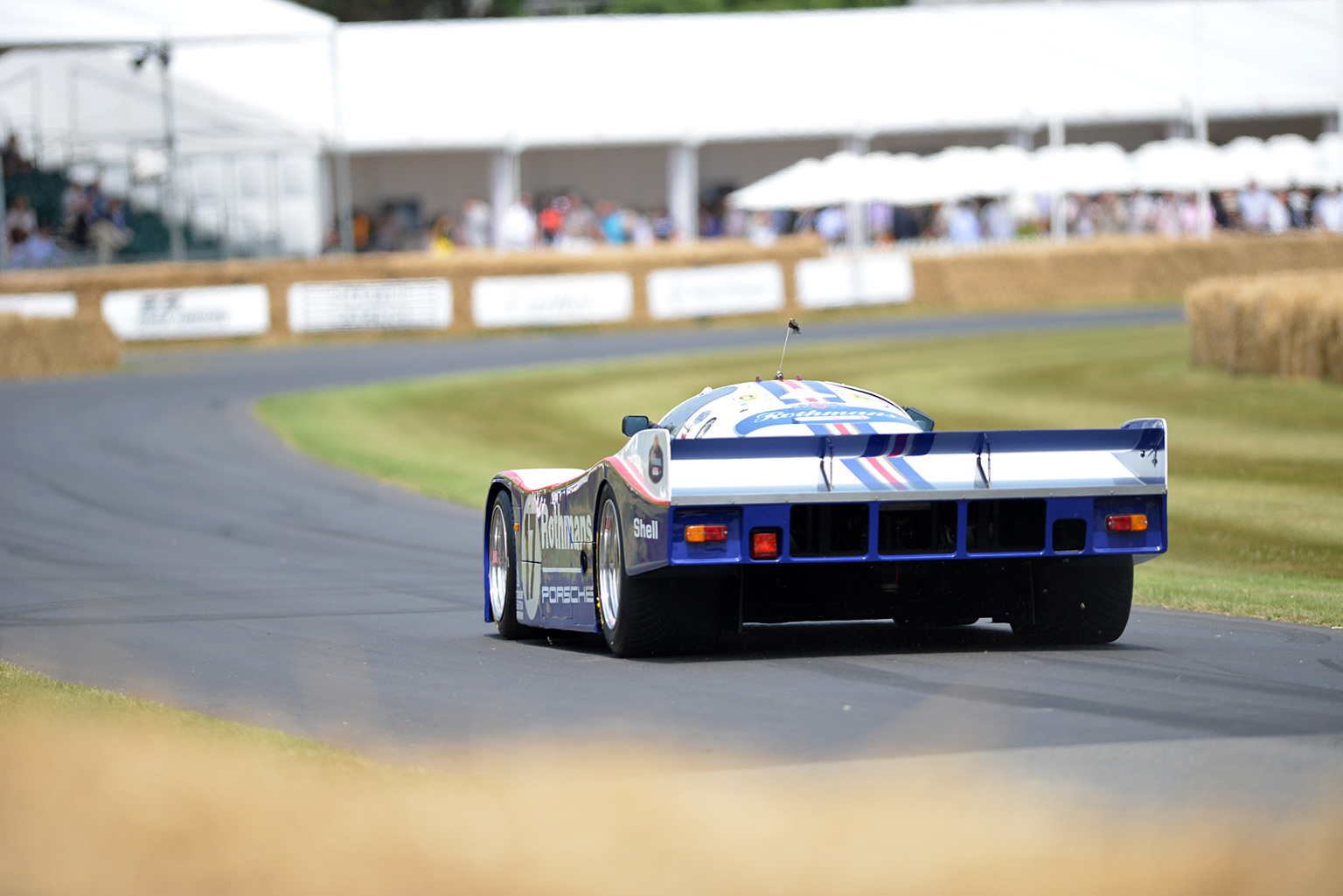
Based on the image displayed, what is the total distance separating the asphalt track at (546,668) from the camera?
586 centimetres

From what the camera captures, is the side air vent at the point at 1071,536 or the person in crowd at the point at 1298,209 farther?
the person in crowd at the point at 1298,209

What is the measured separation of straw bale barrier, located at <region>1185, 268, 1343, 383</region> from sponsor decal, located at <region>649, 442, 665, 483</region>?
50.6 feet

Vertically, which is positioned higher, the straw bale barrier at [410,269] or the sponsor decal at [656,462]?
the straw bale barrier at [410,269]

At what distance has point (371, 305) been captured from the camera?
3416 cm

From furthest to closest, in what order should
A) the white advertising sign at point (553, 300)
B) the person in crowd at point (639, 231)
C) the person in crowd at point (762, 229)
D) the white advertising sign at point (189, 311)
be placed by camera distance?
the person in crowd at point (639, 231) → the person in crowd at point (762, 229) → the white advertising sign at point (553, 300) → the white advertising sign at point (189, 311)

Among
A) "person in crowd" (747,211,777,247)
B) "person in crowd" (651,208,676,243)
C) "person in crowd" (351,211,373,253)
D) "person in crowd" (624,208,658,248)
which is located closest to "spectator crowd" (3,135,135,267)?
"person in crowd" (351,211,373,253)

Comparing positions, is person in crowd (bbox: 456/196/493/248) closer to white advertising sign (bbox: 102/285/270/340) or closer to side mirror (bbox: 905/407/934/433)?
white advertising sign (bbox: 102/285/270/340)

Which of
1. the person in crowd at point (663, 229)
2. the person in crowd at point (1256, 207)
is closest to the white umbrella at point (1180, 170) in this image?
the person in crowd at point (1256, 207)

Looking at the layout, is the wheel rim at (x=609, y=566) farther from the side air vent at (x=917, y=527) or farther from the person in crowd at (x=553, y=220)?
the person in crowd at (x=553, y=220)

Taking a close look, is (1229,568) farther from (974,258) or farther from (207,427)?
(974,258)

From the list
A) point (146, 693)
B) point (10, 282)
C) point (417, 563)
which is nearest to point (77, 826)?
point (146, 693)

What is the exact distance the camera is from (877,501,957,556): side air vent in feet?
25.0

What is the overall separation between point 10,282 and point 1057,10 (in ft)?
88.9

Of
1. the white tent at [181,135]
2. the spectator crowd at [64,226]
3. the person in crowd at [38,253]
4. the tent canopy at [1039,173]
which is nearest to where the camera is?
the person in crowd at [38,253]
